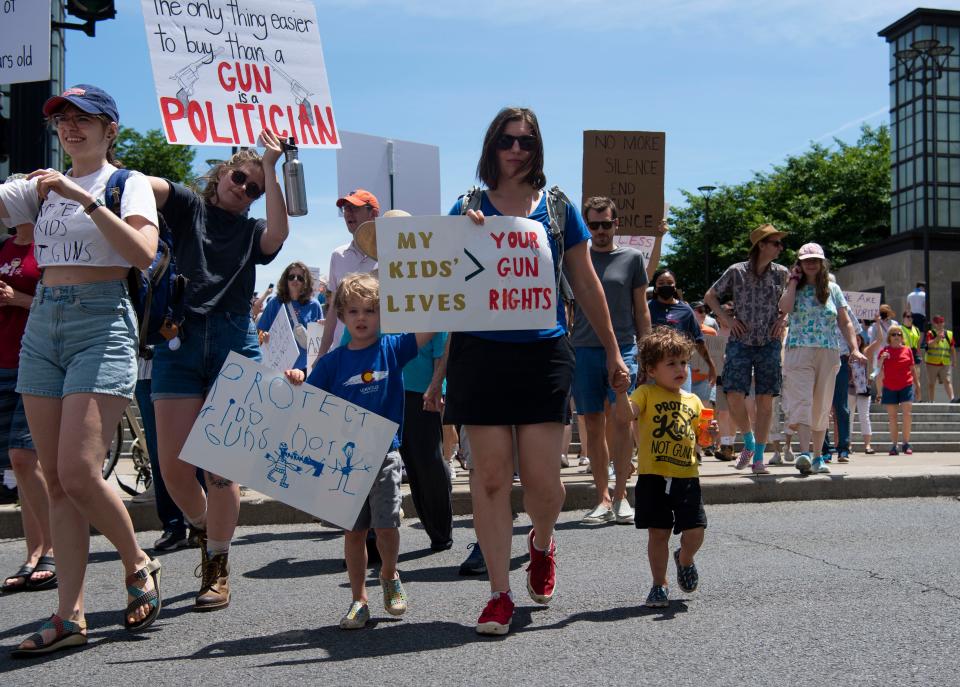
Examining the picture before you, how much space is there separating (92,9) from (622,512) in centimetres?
635

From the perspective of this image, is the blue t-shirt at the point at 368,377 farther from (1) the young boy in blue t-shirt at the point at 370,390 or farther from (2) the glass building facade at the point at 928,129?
(2) the glass building facade at the point at 928,129

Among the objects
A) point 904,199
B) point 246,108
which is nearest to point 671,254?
point 904,199

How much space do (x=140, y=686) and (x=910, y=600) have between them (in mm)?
3224

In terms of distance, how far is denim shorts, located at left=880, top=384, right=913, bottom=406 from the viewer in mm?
14258

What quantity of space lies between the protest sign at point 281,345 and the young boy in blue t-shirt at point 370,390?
9.98ft

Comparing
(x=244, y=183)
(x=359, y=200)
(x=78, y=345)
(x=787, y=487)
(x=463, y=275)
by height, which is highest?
(x=359, y=200)

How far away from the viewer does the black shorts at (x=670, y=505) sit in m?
4.90

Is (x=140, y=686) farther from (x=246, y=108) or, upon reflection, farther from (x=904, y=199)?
(x=904, y=199)

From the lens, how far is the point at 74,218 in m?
4.24

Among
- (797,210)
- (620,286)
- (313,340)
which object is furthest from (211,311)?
(797,210)

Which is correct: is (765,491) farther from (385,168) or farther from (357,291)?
(357,291)

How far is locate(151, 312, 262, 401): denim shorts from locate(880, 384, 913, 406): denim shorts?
36.6ft

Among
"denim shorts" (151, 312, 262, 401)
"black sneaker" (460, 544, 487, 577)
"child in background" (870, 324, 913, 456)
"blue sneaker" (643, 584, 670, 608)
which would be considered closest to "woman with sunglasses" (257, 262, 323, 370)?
"black sneaker" (460, 544, 487, 577)

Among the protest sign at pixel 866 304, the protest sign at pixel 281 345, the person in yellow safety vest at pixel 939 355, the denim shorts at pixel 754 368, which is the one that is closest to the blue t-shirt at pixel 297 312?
the protest sign at pixel 281 345
